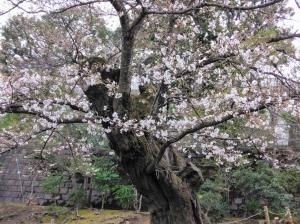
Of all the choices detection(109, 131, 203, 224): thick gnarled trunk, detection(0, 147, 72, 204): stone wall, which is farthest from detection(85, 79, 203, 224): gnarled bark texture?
detection(0, 147, 72, 204): stone wall

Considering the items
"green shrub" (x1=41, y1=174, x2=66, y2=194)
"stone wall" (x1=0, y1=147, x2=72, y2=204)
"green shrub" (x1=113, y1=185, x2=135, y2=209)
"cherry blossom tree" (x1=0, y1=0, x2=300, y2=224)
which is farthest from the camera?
"stone wall" (x1=0, y1=147, x2=72, y2=204)

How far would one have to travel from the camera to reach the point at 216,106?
3.73 meters

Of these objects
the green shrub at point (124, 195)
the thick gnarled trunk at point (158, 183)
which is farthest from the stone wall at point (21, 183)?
the thick gnarled trunk at point (158, 183)

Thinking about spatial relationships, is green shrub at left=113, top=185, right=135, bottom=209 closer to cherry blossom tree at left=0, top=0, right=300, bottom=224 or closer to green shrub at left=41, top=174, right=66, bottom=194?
green shrub at left=41, top=174, right=66, bottom=194

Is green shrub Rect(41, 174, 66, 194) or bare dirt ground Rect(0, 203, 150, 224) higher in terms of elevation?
green shrub Rect(41, 174, 66, 194)

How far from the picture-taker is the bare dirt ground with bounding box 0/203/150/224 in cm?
867

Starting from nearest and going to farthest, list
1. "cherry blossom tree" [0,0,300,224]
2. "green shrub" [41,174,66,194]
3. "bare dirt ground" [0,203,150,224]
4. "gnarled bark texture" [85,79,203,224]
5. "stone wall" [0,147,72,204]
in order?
1. "cherry blossom tree" [0,0,300,224]
2. "gnarled bark texture" [85,79,203,224]
3. "bare dirt ground" [0,203,150,224]
4. "green shrub" [41,174,66,194]
5. "stone wall" [0,147,72,204]

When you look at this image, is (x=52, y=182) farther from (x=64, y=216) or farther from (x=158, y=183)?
(x=158, y=183)

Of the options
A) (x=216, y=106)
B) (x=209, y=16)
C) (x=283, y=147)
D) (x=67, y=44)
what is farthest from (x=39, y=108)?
(x=283, y=147)

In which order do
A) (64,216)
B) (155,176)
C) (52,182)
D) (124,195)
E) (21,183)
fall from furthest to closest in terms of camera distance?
(21,183), (52,182), (124,195), (64,216), (155,176)

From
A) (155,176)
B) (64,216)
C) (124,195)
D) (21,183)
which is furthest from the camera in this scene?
(21,183)

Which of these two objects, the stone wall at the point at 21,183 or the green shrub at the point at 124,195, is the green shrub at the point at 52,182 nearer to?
the stone wall at the point at 21,183

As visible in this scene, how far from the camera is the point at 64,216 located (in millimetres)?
9461

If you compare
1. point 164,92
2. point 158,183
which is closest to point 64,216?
point 158,183
